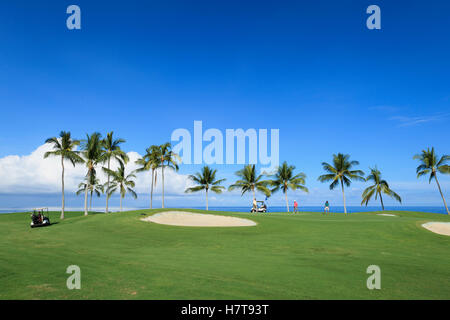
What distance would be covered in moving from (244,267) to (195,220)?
1951 cm

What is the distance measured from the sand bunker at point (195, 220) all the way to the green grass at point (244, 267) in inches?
235

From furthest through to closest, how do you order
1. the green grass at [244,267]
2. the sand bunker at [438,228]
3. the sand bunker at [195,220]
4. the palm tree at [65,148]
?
the palm tree at [65,148], the sand bunker at [195,220], the sand bunker at [438,228], the green grass at [244,267]

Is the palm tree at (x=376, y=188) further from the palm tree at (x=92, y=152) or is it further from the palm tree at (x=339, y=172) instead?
the palm tree at (x=92, y=152)

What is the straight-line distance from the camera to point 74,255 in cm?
1298

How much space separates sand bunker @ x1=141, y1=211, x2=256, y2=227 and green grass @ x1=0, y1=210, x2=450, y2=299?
235 inches

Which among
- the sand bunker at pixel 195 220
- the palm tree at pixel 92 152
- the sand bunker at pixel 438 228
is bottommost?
the sand bunker at pixel 195 220

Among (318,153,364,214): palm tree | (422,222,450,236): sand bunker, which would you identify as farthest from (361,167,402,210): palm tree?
(422,222,450,236): sand bunker

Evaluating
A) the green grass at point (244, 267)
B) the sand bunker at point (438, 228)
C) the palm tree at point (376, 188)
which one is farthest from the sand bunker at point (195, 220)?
the palm tree at point (376, 188)

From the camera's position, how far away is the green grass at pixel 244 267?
24.9 ft

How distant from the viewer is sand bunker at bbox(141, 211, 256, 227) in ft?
91.1

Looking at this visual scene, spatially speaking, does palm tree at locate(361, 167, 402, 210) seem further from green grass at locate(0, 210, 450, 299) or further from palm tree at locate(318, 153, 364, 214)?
green grass at locate(0, 210, 450, 299)

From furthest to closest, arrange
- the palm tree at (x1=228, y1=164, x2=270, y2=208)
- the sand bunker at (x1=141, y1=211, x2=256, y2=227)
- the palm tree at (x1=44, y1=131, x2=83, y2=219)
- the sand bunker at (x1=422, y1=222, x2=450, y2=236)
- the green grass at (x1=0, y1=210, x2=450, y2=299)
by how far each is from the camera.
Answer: the palm tree at (x1=228, y1=164, x2=270, y2=208)
the palm tree at (x1=44, y1=131, x2=83, y2=219)
the sand bunker at (x1=141, y1=211, x2=256, y2=227)
the sand bunker at (x1=422, y1=222, x2=450, y2=236)
the green grass at (x1=0, y1=210, x2=450, y2=299)

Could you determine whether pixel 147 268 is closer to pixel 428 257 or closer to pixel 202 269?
pixel 202 269
